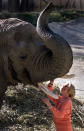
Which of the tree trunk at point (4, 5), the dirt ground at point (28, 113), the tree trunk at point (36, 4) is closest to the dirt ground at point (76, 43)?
the dirt ground at point (28, 113)

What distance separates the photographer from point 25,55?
13.8 ft

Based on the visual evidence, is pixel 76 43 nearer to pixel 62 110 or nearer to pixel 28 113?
pixel 28 113

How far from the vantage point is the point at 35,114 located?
6.54 m

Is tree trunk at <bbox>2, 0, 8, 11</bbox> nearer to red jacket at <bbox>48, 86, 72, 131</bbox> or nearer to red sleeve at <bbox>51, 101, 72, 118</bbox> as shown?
red jacket at <bbox>48, 86, 72, 131</bbox>

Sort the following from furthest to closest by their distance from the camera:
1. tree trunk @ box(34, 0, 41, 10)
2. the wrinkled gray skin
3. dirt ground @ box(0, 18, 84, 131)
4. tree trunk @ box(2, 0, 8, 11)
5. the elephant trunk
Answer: tree trunk @ box(34, 0, 41, 10)
tree trunk @ box(2, 0, 8, 11)
dirt ground @ box(0, 18, 84, 131)
the wrinkled gray skin
the elephant trunk

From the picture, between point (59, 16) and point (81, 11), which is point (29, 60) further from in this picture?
point (81, 11)

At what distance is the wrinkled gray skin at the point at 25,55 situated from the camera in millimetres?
4082

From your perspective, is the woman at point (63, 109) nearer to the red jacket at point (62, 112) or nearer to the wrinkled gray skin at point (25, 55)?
the red jacket at point (62, 112)

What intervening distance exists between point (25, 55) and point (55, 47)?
0.47 m

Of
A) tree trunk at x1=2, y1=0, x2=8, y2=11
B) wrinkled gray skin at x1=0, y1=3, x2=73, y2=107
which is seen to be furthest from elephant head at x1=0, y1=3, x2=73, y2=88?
tree trunk at x1=2, y1=0, x2=8, y2=11

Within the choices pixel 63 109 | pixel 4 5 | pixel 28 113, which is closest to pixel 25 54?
pixel 63 109

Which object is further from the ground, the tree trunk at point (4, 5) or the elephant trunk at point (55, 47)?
the tree trunk at point (4, 5)

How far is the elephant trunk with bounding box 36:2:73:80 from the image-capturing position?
3.86 m

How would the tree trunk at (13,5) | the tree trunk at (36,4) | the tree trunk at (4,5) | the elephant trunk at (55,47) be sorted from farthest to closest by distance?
the tree trunk at (36,4)
the tree trunk at (13,5)
the tree trunk at (4,5)
the elephant trunk at (55,47)
